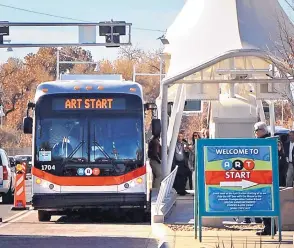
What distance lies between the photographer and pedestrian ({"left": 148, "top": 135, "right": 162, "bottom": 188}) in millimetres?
25280

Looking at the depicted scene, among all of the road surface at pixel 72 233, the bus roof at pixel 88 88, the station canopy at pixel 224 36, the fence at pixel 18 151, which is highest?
the station canopy at pixel 224 36

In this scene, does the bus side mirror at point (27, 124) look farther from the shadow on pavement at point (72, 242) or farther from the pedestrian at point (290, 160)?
the pedestrian at point (290, 160)

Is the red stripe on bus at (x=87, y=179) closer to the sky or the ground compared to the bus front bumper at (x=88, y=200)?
closer to the sky

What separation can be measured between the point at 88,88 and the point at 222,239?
8.25 meters

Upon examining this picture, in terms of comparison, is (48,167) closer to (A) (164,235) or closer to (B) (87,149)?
(B) (87,149)

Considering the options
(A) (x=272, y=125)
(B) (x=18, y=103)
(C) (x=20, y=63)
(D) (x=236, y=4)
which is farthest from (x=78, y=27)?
(C) (x=20, y=63)

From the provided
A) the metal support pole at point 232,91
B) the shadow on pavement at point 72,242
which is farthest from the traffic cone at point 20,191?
the metal support pole at point 232,91

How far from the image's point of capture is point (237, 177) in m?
14.2

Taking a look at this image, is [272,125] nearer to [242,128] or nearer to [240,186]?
[242,128]

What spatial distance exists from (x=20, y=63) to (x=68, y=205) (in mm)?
82893

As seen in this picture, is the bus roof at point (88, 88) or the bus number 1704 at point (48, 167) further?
the bus roof at point (88, 88)

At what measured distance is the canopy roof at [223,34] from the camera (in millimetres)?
22578

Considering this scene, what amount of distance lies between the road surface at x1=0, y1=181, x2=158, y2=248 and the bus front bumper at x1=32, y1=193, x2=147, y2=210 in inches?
17.1

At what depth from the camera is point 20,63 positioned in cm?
10219
